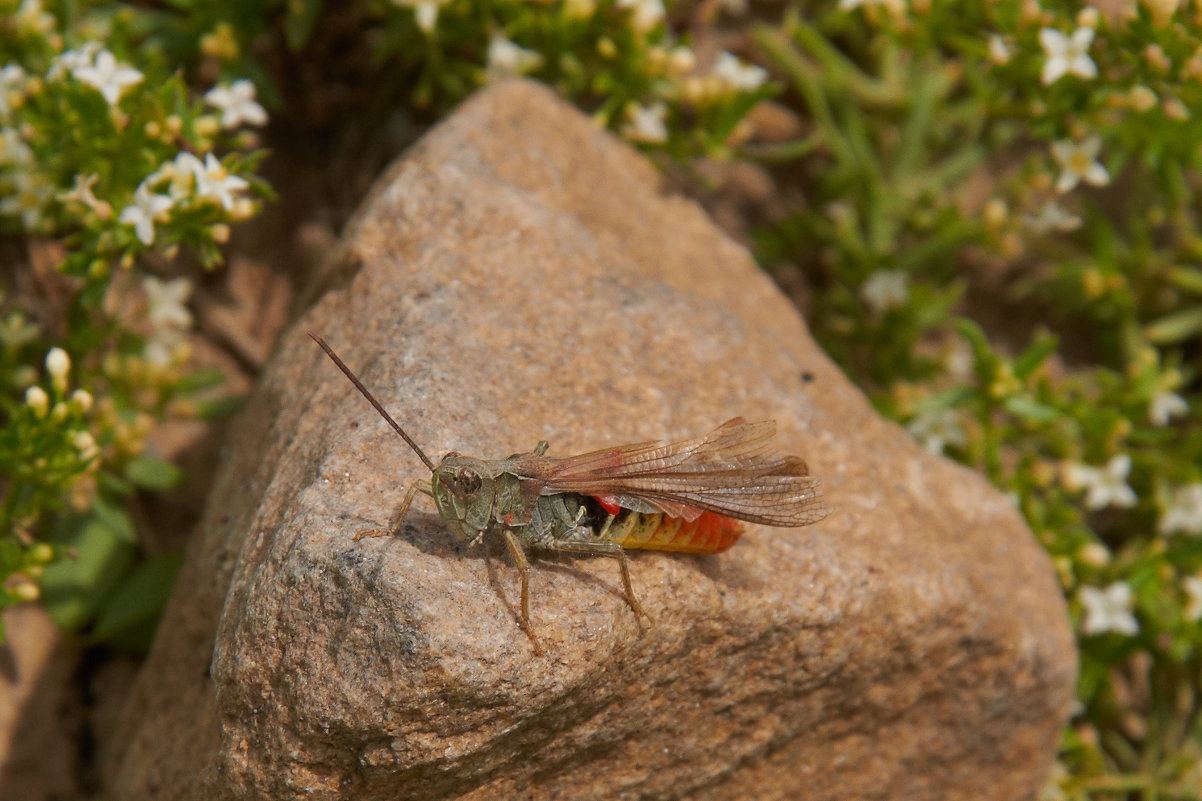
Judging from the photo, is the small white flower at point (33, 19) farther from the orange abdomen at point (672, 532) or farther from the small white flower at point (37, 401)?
the orange abdomen at point (672, 532)

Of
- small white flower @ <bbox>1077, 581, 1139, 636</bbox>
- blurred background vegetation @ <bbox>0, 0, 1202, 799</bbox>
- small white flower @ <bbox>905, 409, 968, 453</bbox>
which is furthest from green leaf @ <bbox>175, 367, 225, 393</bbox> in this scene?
small white flower @ <bbox>1077, 581, 1139, 636</bbox>

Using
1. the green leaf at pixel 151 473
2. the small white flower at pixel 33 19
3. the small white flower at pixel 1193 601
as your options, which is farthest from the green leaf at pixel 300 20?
the small white flower at pixel 1193 601

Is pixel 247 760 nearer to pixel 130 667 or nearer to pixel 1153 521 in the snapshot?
pixel 130 667

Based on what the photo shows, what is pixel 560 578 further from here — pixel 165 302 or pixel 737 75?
pixel 737 75

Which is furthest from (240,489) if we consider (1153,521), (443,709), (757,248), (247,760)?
(1153,521)

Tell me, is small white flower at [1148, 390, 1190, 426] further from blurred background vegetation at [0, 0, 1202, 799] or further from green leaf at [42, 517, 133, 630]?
green leaf at [42, 517, 133, 630]

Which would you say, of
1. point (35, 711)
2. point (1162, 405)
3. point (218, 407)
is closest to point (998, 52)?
point (1162, 405)
